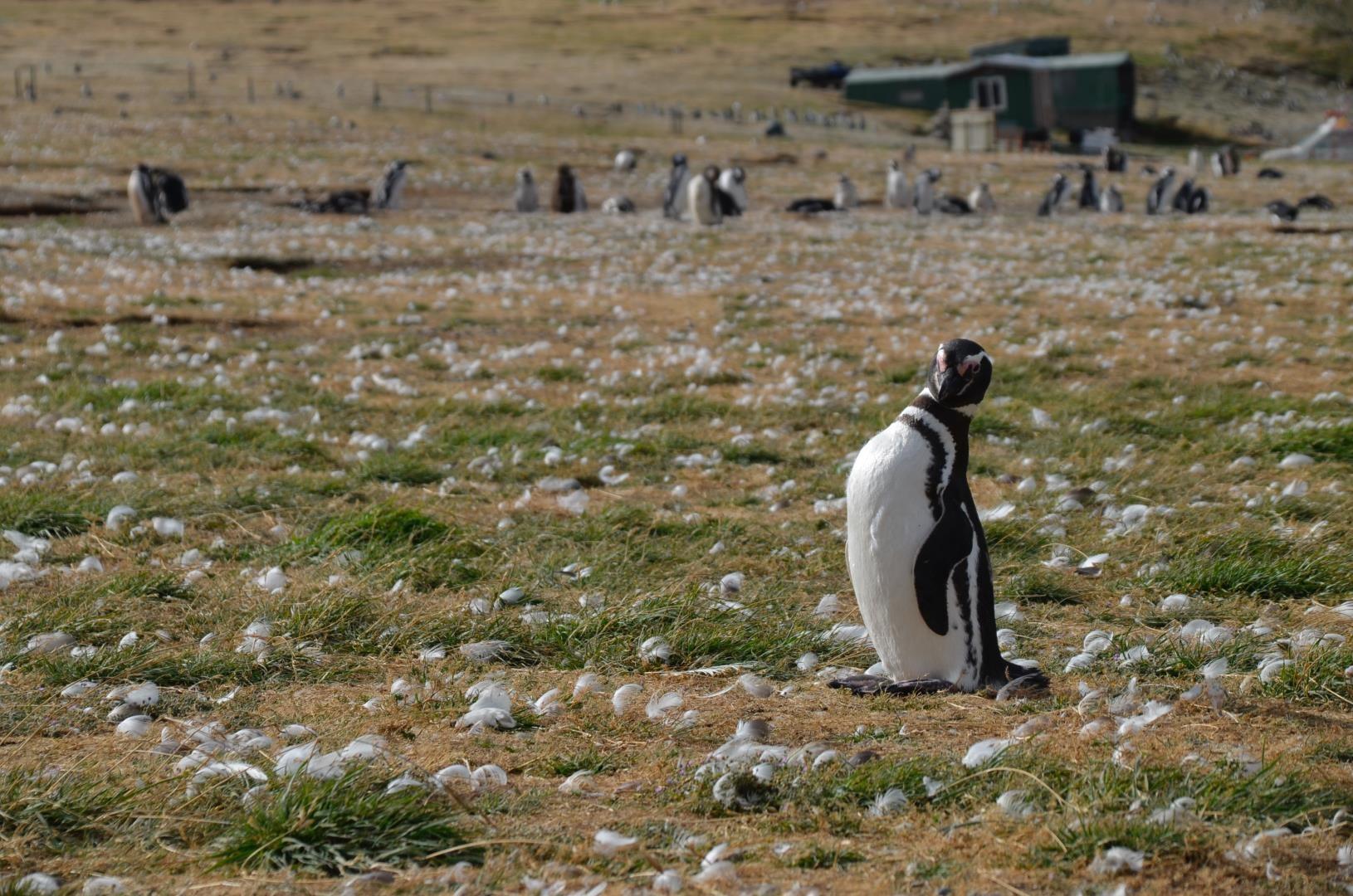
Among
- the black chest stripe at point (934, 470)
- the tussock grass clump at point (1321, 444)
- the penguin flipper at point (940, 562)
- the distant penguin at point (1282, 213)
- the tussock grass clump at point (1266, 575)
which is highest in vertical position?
the black chest stripe at point (934, 470)

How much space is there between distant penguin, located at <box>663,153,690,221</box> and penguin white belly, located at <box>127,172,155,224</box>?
1141cm

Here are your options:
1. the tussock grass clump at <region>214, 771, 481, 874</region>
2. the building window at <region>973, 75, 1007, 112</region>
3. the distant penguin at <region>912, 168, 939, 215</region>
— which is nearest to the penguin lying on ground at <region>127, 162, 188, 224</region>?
the distant penguin at <region>912, 168, 939, 215</region>

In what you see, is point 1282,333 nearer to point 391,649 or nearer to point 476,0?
point 391,649

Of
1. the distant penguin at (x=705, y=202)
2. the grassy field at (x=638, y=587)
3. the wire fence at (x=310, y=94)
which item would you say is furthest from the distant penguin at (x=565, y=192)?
the wire fence at (x=310, y=94)

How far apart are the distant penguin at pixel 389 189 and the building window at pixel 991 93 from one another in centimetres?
4383

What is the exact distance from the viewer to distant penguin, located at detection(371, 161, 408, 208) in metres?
31.6

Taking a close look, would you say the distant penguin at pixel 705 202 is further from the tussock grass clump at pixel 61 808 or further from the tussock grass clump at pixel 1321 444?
A: the tussock grass clump at pixel 61 808

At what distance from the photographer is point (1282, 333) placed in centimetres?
1473

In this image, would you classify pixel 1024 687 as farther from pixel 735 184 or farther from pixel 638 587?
pixel 735 184

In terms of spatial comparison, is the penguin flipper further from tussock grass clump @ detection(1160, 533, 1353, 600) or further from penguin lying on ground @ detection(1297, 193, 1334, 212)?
penguin lying on ground @ detection(1297, 193, 1334, 212)

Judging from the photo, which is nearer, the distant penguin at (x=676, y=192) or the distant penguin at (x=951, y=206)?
the distant penguin at (x=676, y=192)

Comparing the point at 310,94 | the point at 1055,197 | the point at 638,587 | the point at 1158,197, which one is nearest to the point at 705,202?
the point at 1055,197

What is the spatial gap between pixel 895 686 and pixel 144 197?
25559 mm

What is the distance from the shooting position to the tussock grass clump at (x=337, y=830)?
366cm
